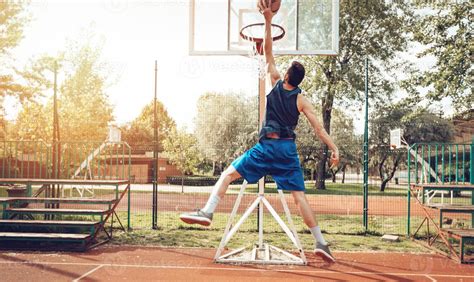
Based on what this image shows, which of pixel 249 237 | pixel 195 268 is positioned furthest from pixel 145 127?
pixel 195 268

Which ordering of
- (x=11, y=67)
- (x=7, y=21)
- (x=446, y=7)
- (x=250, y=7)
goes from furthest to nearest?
(x=11, y=67), (x=7, y=21), (x=446, y=7), (x=250, y=7)

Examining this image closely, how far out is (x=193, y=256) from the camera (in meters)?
6.52

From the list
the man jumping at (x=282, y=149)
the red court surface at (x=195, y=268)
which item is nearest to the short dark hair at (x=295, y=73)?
the man jumping at (x=282, y=149)

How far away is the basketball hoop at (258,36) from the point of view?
616 cm

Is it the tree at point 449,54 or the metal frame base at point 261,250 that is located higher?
the tree at point 449,54

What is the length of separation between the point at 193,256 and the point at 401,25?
21.6 metres

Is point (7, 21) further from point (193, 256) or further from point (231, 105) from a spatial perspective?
point (193, 256)

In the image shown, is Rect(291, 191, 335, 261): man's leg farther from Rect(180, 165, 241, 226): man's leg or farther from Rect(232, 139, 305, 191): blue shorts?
Rect(180, 165, 241, 226): man's leg

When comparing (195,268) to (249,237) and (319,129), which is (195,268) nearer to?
(249,237)

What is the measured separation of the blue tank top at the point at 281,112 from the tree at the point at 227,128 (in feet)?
60.8

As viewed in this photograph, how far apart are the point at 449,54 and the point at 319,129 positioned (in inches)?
570

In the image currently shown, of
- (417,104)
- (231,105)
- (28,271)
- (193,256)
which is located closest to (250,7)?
(193,256)

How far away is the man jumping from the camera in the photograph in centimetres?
411

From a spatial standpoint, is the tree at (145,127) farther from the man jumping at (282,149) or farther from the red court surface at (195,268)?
the man jumping at (282,149)
